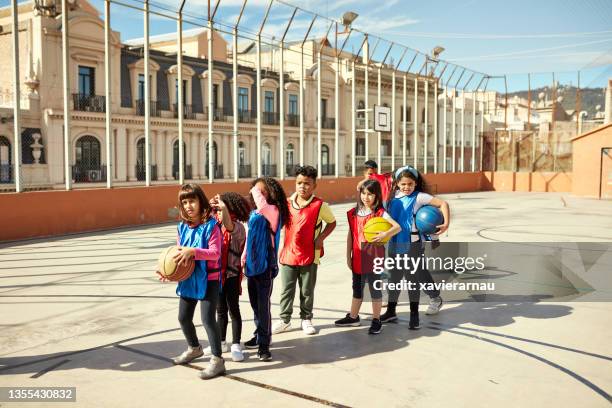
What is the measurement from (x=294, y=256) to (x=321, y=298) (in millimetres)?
1920

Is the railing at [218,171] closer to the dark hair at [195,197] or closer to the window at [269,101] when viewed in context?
the window at [269,101]

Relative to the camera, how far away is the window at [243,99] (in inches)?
1287

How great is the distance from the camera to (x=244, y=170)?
32125 millimetres

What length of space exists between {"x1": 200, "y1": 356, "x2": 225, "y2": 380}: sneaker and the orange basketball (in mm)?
734

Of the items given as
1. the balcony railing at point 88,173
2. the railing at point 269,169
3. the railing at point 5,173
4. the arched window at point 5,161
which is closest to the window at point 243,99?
the railing at point 269,169

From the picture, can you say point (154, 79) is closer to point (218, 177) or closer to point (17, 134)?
point (218, 177)

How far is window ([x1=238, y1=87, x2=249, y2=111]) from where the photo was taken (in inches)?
1287

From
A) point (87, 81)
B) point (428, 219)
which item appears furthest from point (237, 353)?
point (87, 81)

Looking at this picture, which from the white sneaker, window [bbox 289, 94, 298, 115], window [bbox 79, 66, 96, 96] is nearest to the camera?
the white sneaker

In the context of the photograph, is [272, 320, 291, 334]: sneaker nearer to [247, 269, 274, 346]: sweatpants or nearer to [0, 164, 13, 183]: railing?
[247, 269, 274, 346]: sweatpants

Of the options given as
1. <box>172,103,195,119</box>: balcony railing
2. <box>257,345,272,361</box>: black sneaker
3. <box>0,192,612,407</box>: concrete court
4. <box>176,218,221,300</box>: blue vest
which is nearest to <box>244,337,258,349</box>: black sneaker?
<box>0,192,612,407</box>: concrete court

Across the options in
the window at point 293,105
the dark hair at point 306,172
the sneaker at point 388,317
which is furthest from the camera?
the window at point 293,105

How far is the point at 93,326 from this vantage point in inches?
236

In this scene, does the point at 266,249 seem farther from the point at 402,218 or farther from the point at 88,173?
the point at 88,173
